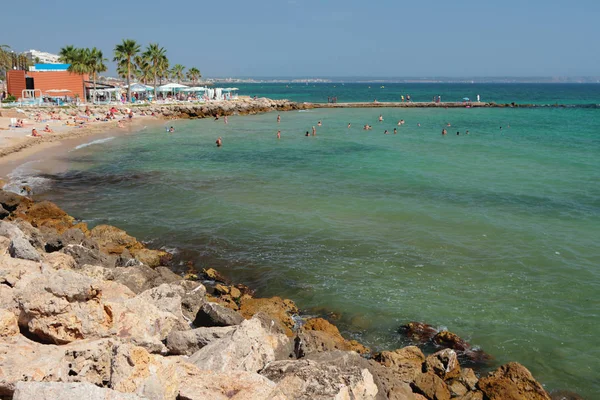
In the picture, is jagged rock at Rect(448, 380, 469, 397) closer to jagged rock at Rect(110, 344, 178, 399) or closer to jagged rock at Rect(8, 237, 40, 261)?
jagged rock at Rect(110, 344, 178, 399)

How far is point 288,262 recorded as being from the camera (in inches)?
585

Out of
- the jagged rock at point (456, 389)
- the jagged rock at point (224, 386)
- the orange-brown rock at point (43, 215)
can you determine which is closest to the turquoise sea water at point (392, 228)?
the orange-brown rock at point (43, 215)

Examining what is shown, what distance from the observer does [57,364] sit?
17.9 ft

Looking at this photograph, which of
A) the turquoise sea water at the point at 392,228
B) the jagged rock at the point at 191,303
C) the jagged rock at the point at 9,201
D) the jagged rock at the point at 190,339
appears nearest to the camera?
the jagged rock at the point at 190,339

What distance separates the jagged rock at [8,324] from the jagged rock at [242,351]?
7.48 feet

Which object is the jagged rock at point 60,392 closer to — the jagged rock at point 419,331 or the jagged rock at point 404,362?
the jagged rock at point 404,362

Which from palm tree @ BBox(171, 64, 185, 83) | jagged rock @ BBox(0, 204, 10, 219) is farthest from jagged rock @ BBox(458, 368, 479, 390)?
palm tree @ BBox(171, 64, 185, 83)

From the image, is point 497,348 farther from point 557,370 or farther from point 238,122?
point 238,122

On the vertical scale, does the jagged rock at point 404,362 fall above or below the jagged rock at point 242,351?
below

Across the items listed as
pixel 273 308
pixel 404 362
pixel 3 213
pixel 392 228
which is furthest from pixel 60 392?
pixel 3 213

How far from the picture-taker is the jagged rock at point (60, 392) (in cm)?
437

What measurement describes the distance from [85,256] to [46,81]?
2009 inches

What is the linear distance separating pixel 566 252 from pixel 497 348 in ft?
22.2

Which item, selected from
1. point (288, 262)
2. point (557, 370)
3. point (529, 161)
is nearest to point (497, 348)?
point (557, 370)
